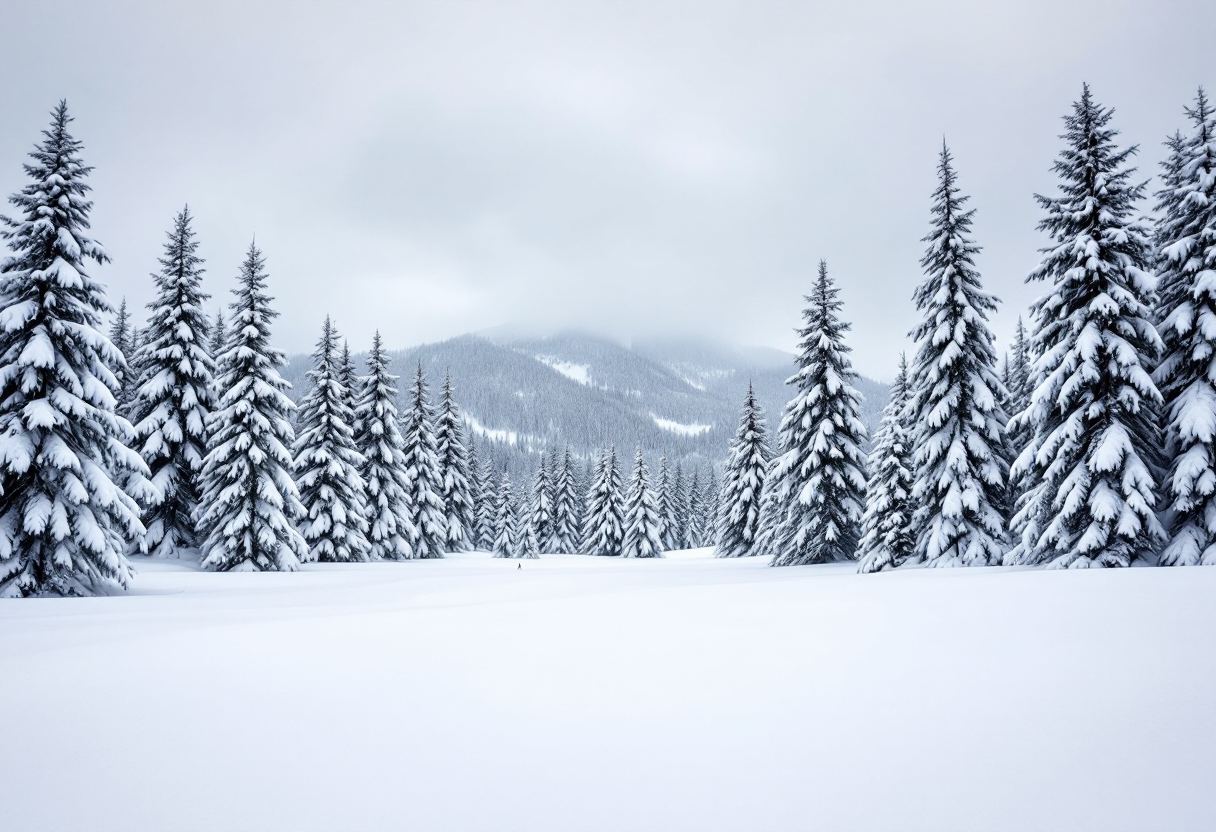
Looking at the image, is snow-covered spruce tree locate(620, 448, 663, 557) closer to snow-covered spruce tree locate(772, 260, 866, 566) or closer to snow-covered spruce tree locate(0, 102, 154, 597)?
snow-covered spruce tree locate(772, 260, 866, 566)

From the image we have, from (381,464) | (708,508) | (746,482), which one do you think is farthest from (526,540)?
(708,508)

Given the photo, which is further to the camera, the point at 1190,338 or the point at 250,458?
the point at 250,458

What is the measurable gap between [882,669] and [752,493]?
119ft

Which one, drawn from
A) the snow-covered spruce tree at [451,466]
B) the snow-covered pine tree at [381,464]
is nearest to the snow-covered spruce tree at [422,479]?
the snow-covered pine tree at [381,464]

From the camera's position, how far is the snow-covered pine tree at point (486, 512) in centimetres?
6131

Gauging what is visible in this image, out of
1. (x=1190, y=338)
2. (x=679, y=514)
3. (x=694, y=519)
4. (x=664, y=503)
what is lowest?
(x=694, y=519)

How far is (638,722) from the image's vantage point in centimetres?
425

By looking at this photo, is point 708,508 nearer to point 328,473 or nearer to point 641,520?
point 641,520

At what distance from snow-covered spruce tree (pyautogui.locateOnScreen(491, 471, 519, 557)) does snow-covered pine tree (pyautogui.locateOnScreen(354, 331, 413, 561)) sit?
590 inches

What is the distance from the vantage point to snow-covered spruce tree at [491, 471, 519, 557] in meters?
49.9

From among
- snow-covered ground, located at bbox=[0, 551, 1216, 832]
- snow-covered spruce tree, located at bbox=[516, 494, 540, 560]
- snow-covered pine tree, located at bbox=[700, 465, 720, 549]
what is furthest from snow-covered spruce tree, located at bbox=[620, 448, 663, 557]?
snow-covered ground, located at bbox=[0, 551, 1216, 832]

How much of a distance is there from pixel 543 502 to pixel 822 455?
39.9m

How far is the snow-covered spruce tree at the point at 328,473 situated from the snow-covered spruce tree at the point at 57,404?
1414 cm

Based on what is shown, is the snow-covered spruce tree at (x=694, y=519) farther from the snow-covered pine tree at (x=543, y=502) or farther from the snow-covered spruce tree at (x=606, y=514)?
the snow-covered pine tree at (x=543, y=502)
